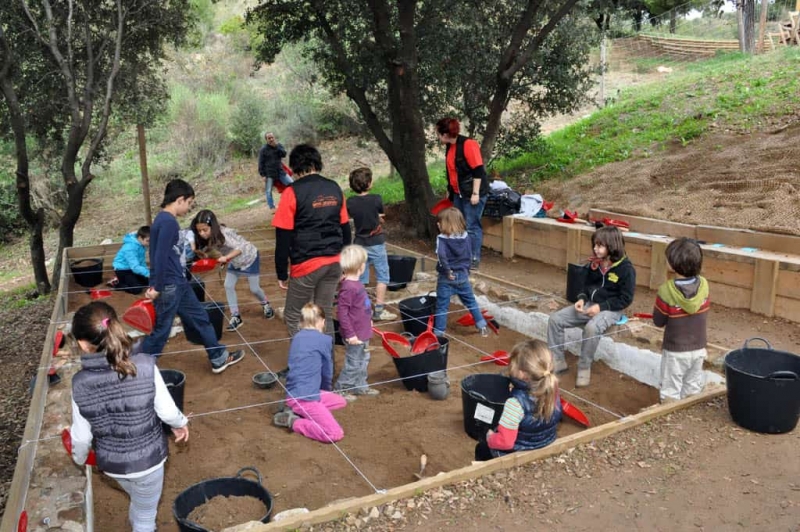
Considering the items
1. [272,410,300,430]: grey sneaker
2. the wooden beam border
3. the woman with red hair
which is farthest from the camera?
the woman with red hair

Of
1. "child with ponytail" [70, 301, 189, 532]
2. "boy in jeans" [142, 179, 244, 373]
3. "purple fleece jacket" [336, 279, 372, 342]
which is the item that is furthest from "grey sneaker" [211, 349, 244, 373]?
"child with ponytail" [70, 301, 189, 532]

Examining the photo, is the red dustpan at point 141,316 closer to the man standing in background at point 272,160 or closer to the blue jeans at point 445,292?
the blue jeans at point 445,292

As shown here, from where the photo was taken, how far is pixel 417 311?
6457mm

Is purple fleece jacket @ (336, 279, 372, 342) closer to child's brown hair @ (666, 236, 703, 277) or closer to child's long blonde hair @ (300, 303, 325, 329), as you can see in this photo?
child's long blonde hair @ (300, 303, 325, 329)

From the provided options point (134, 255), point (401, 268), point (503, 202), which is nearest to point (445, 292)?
point (401, 268)

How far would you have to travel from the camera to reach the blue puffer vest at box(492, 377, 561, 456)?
3.44 metres

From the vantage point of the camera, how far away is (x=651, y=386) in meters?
5.18

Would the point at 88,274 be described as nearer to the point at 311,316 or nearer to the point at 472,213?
the point at 472,213

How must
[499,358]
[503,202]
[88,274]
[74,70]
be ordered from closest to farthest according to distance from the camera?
[499,358]
[88,274]
[503,202]
[74,70]

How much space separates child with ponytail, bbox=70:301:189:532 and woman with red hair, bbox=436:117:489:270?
4.87 m

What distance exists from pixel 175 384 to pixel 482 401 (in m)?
2.11

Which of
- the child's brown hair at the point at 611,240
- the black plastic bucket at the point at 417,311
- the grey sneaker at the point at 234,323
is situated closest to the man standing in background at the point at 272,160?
the grey sneaker at the point at 234,323

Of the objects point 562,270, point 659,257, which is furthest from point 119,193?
point 659,257

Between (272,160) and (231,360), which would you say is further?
(272,160)
